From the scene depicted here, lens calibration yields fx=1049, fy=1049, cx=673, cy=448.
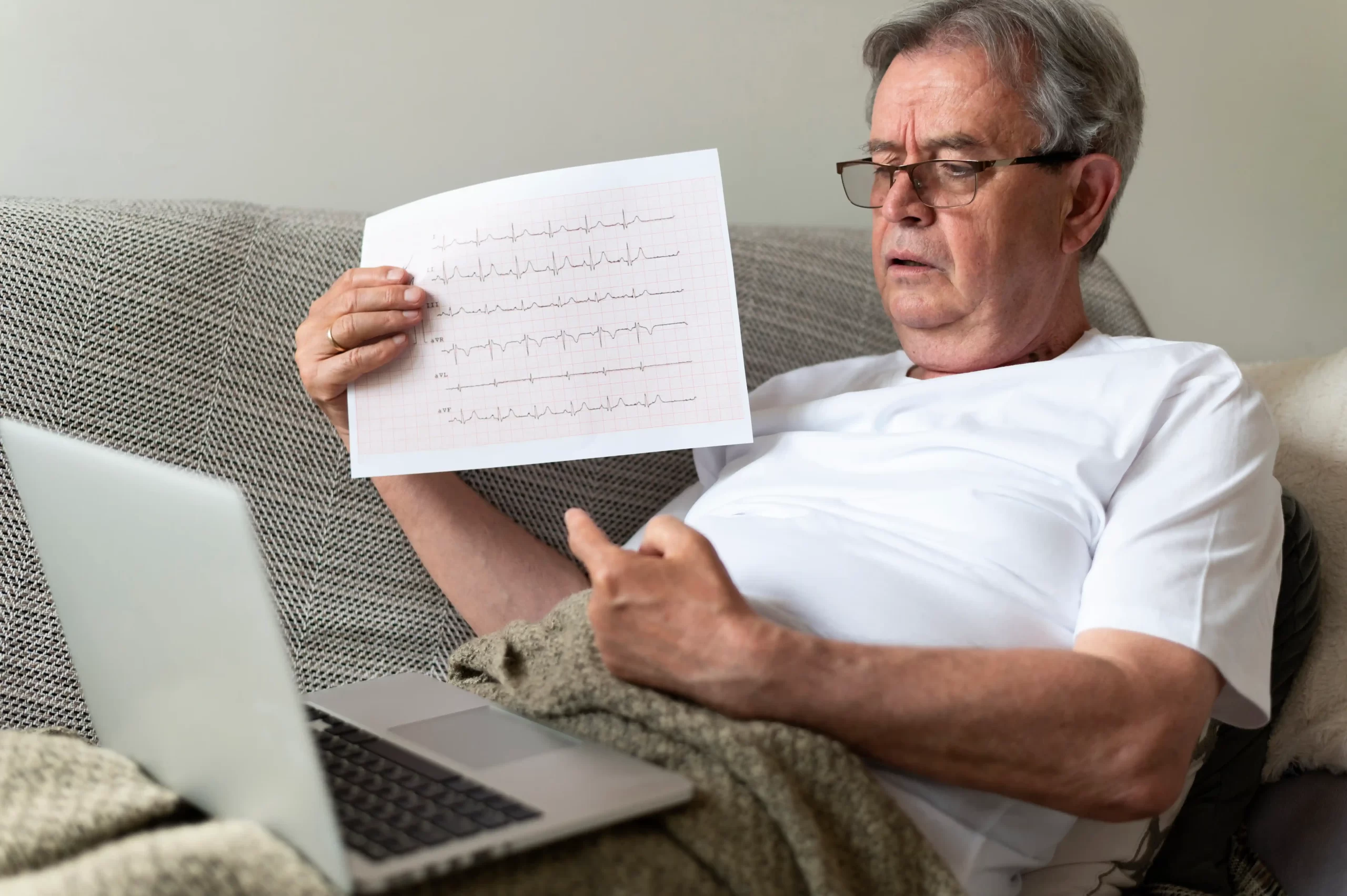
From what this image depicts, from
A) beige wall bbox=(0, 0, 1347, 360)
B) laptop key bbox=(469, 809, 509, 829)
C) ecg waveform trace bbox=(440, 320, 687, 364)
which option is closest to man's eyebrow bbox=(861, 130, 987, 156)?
ecg waveform trace bbox=(440, 320, 687, 364)

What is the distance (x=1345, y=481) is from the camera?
1145 mm

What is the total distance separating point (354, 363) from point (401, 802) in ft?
1.68

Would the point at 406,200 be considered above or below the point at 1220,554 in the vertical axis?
above

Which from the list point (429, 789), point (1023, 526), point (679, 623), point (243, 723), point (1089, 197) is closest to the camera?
point (243, 723)

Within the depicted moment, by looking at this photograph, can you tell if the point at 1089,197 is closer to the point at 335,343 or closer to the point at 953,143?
the point at 953,143

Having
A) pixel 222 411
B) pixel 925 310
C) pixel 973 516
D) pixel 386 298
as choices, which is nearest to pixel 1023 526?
pixel 973 516

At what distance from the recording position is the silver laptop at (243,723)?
56 cm

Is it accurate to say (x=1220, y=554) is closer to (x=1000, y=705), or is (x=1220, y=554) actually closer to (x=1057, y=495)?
(x=1057, y=495)

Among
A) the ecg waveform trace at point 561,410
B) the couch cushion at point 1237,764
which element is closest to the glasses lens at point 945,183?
the ecg waveform trace at point 561,410

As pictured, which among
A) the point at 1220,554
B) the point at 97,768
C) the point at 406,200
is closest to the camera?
the point at 97,768

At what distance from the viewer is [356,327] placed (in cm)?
105

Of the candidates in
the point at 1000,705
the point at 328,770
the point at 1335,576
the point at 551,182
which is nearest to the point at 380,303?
the point at 551,182

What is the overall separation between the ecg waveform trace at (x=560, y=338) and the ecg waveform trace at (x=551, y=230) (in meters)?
0.10

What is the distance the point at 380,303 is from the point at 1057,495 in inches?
27.0
